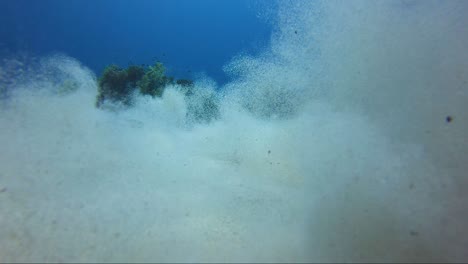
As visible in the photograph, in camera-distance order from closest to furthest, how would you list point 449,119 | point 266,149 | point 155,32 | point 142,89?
point 449,119 < point 266,149 < point 142,89 < point 155,32

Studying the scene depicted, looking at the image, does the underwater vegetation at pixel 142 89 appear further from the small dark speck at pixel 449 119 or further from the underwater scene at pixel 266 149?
the small dark speck at pixel 449 119

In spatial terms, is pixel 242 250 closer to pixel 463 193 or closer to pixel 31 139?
pixel 463 193

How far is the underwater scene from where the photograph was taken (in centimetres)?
516

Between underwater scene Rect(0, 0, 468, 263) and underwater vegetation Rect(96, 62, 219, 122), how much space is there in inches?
2.3

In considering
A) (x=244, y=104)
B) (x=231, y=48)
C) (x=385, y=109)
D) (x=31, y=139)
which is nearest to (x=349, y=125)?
(x=385, y=109)

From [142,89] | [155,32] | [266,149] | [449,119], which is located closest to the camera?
[449,119]

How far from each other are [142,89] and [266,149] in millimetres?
4933

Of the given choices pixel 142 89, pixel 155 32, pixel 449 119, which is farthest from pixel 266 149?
pixel 155 32

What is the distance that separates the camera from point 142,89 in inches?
391

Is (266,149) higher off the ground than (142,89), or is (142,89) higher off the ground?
(142,89)

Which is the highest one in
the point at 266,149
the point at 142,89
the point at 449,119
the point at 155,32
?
the point at 155,32

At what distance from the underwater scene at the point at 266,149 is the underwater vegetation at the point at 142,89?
6 cm

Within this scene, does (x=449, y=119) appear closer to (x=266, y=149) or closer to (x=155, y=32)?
(x=266, y=149)

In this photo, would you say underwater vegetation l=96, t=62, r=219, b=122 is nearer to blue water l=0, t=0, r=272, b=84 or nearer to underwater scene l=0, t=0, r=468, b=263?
underwater scene l=0, t=0, r=468, b=263
